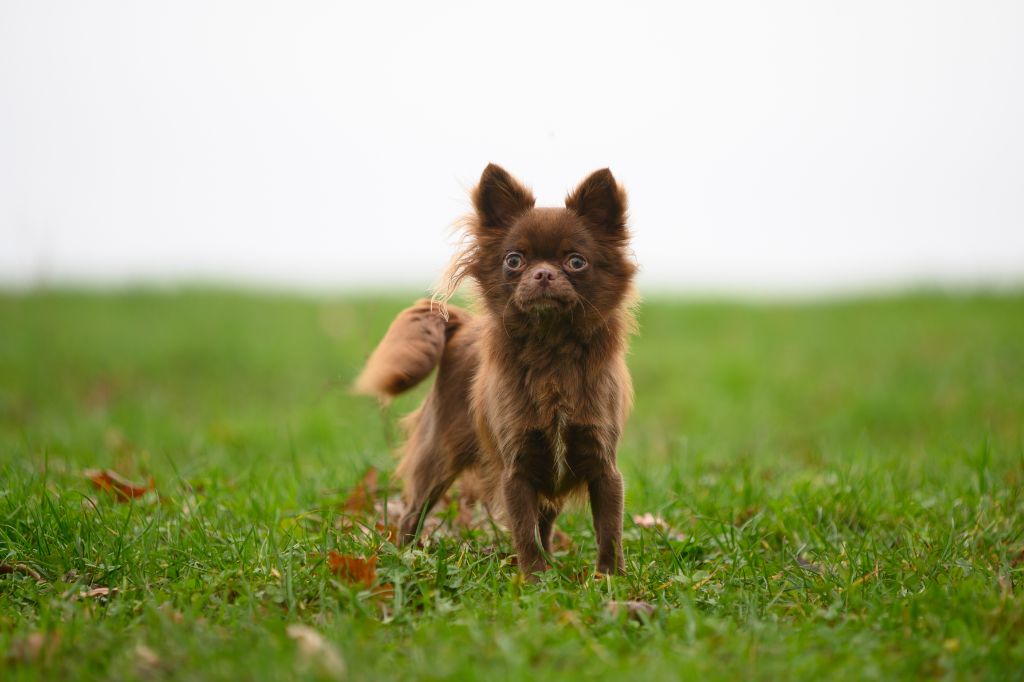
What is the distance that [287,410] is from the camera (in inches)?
338

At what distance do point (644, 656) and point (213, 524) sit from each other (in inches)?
82.6

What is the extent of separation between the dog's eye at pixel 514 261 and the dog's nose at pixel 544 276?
191 millimetres

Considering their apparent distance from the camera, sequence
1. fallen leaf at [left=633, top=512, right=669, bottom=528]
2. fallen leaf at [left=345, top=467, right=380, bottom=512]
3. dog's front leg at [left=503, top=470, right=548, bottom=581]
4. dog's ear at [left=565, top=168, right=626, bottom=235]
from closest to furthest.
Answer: dog's front leg at [left=503, top=470, right=548, bottom=581], dog's ear at [left=565, top=168, right=626, bottom=235], fallen leaf at [left=633, top=512, right=669, bottom=528], fallen leaf at [left=345, top=467, right=380, bottom=512]

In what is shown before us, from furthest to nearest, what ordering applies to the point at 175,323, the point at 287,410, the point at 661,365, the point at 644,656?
the point at 175,323 → the point at 661,365 → the point at 287,410 → the point at 644,656

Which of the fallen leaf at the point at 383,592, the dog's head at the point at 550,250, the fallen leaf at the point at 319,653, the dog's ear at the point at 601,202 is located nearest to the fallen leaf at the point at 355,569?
the fallen leaf at the point at 383,592

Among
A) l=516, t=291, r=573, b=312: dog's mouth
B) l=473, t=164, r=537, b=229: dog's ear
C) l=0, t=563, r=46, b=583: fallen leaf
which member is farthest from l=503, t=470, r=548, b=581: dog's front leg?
l=0, t=563, r=46, b=583: fallen leaf

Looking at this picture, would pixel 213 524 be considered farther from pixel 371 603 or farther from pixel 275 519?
pixel 371 603

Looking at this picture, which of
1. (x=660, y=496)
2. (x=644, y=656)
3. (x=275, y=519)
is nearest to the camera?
(x=644, y=656)

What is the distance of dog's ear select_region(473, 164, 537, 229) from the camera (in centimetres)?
366

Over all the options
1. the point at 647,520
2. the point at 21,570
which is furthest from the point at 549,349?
the point at 21,570

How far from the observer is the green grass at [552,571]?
2.78 metres

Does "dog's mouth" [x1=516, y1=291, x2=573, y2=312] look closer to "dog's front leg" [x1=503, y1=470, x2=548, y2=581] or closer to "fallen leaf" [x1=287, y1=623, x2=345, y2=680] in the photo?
"dog's front leg" [x1=503, y1=470, x2=548, y2=581]

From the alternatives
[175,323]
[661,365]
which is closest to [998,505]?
[661,365]

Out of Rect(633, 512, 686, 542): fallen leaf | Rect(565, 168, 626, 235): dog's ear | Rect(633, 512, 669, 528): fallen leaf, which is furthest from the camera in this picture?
Rect(633, 512, 669, 528): fallen leaf
